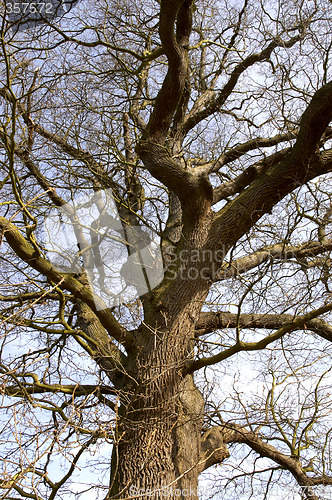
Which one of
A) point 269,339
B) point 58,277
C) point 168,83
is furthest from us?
point 168,83

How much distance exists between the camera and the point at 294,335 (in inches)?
172

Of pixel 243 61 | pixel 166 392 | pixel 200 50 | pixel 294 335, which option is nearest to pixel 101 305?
pixel 166 392

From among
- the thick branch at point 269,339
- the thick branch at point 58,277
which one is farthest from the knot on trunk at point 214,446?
the thick branch at point 58,277

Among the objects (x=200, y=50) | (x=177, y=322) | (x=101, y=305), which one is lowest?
(x=177, y=322)

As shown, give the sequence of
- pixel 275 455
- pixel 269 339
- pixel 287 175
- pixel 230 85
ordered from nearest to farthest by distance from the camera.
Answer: pixel 269 339
pixel 287 175
pixel 275 455
pixel 230 85

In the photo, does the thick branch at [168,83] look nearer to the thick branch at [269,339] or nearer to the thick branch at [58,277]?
the thick branch at [58,277]

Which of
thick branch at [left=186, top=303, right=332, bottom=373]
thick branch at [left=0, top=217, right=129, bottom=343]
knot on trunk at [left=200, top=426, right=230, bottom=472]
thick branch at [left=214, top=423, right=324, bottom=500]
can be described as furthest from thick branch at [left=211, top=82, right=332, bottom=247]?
thick branch at [left=214, top=423, right=324, bottom=500]

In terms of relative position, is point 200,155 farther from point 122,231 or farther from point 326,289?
point 326,289

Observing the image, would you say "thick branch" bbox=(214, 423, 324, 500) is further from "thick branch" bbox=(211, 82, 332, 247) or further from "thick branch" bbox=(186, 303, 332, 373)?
"thick branch" bbox=(211, 82, 332, 247)

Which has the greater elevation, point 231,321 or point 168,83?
point 168,83

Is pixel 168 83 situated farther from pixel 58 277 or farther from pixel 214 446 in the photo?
pixel 214 446

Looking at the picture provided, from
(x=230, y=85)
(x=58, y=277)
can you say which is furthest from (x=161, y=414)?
(x=230, y=85)

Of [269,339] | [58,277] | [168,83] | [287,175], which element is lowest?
[269,339]

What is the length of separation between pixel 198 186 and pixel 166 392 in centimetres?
197
